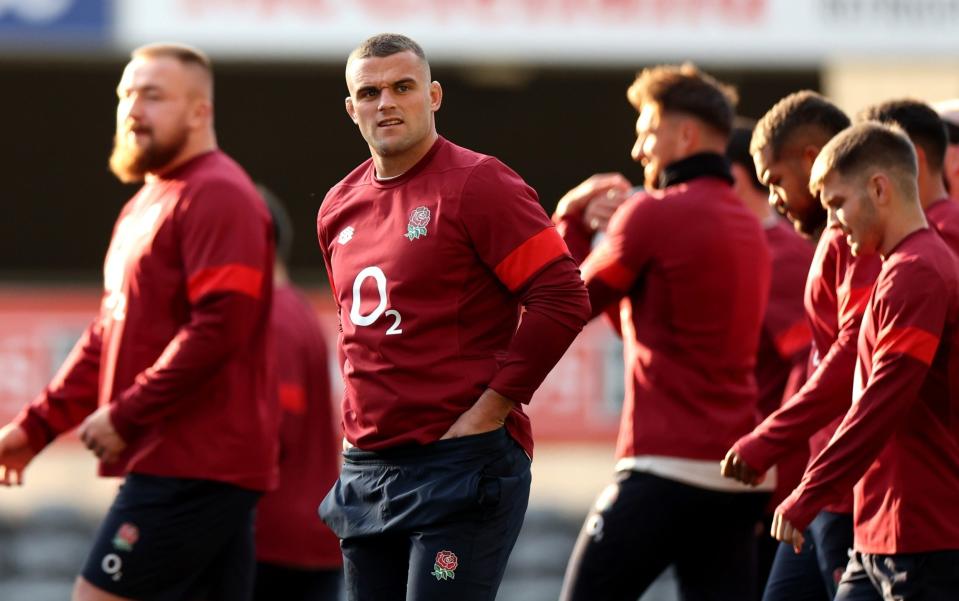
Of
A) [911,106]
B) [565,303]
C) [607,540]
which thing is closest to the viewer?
[565,303]

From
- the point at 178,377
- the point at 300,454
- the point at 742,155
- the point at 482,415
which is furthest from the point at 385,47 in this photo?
the point at 300,454

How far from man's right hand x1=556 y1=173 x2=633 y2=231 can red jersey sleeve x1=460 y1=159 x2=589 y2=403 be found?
4.50ft

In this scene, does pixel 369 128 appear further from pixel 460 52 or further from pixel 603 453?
pixel 460 52

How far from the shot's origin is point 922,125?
5117mm

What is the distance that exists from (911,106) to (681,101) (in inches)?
36.4

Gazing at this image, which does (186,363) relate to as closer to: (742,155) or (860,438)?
(860,438)

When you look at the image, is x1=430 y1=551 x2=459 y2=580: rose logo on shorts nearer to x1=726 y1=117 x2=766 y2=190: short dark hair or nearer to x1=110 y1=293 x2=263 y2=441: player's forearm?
x1=110 y1=293 x2=263 y2=441: player's forearm

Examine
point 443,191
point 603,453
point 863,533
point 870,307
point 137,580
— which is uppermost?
point 443,191

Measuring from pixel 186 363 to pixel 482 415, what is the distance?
140cm

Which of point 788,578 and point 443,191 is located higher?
point 443,191

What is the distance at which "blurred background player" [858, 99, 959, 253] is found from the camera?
16.1 ft

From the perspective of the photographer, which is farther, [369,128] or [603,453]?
[603,453]

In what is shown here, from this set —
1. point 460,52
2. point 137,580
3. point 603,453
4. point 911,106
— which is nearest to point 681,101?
point 911,106

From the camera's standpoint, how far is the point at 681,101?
5895 millimetres
